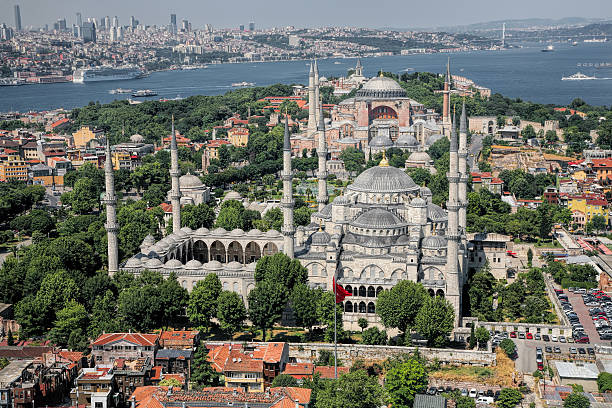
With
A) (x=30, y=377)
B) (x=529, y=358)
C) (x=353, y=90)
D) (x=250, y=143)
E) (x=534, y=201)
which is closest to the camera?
(x=30, y=377)

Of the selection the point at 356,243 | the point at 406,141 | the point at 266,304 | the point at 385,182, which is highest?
the point at 385,182

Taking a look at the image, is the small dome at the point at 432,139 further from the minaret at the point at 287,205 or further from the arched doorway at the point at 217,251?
the minaret at the point at 287,205

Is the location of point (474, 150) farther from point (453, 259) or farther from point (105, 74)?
point (105, 74)

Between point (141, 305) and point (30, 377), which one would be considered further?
point (141, 305)

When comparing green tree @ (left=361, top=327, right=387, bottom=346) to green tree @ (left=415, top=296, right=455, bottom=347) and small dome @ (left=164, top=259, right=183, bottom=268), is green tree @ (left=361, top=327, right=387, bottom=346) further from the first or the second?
small dome @ (left=164, top=259, right=183, bottom=268)

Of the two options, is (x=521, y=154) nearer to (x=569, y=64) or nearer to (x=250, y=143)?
(x=250, y=143)

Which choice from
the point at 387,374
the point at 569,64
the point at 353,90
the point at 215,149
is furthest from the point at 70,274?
the point at 569,64

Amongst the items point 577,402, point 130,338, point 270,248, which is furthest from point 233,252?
point 577,402
